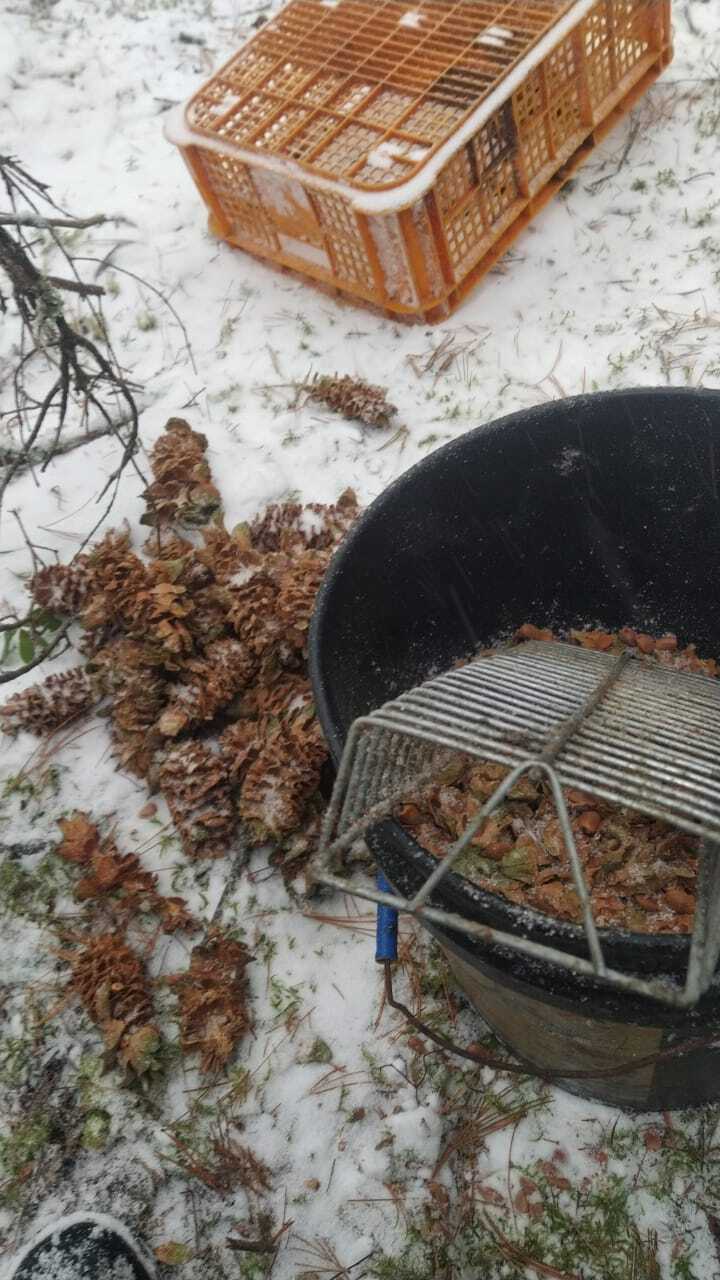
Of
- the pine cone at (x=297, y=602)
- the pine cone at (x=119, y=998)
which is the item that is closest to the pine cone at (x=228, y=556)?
the pine cone at (x=297, y=602)

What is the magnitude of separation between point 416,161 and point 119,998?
2.34 metres

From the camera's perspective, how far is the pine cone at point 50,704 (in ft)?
7.46

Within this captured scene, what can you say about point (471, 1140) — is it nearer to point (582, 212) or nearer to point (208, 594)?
point (208, 594)

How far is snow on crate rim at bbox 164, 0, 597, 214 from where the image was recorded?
93.6 inches

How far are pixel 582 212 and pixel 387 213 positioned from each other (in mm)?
1001

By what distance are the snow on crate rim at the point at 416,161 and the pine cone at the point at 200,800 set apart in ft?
5.23

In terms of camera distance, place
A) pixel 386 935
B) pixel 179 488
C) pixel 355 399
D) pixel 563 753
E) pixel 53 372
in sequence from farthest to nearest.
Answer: pixel 53 372
pixel 355 399
pixel 179 488
pixel 386 935
pixel 563 753

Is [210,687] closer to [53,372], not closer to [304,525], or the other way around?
[304,525]

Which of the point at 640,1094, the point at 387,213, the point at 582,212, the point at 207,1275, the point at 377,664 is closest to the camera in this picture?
the point at 640,1094

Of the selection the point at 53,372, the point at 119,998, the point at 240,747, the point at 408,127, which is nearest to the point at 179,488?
the point at 240,747

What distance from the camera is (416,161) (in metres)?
2.44

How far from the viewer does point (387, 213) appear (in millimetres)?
2383

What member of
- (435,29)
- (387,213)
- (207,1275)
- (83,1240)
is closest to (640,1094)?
(207,1275)

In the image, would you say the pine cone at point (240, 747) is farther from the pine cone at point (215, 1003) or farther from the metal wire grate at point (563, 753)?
the metal wire grate at point (563, 753)
